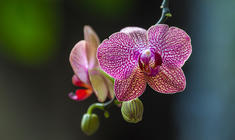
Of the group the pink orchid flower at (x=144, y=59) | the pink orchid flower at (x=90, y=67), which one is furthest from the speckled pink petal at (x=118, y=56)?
the pink orchid flower at (x=90, y=67)

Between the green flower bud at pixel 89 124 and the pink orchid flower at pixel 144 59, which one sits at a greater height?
the pink orchid flower at pixel 144 59

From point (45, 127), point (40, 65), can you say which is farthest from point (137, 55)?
point (45, 127)

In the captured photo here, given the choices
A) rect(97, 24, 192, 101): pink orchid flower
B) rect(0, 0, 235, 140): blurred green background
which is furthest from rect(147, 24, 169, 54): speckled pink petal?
rect(0, 0, 235, 140): blurred green background

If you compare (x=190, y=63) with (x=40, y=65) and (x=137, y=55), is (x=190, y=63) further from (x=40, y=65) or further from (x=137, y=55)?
(x=137, y=55)

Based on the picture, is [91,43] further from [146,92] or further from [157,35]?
[146,92]

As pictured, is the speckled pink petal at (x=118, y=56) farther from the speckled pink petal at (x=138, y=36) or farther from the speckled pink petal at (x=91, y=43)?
the speckled pink petal at (x=91, y=43)

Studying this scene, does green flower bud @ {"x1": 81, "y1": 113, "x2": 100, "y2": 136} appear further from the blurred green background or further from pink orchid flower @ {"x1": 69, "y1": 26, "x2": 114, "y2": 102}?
the blurred green background

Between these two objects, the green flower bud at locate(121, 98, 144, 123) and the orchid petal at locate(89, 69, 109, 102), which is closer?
the green flower bud at locate(121, 98, 144, 123)
